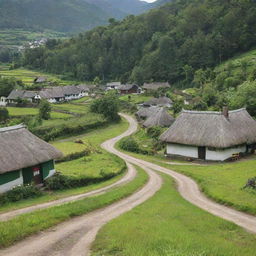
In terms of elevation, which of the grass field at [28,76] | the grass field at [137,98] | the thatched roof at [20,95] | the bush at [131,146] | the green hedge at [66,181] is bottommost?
the bush at [131,146]

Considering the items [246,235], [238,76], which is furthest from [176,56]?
[246,235]

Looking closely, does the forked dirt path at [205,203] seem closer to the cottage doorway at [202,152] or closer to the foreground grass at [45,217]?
the foreground grass at [45,217]

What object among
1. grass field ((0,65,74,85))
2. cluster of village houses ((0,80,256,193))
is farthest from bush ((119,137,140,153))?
grass field ((0,65,74,85))

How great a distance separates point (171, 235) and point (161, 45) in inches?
4567

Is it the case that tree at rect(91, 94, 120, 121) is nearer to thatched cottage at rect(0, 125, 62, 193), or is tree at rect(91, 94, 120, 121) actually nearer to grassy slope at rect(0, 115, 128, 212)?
grassy slope at rect(0, 115, 128, 212)

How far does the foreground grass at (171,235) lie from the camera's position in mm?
12180

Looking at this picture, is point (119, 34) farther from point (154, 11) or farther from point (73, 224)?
point (73, 224)

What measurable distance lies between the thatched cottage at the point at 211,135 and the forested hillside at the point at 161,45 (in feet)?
233

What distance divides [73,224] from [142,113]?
197ft

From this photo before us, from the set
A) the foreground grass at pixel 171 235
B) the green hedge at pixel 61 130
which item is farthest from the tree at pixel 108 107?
Result: the foreground grass at pixel 171 235

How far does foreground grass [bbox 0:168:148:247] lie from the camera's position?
1385cm

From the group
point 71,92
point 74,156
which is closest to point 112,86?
point 71,92

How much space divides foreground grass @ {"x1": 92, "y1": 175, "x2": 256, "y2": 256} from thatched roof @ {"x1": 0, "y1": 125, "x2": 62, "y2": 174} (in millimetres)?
10759

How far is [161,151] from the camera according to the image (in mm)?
46844
